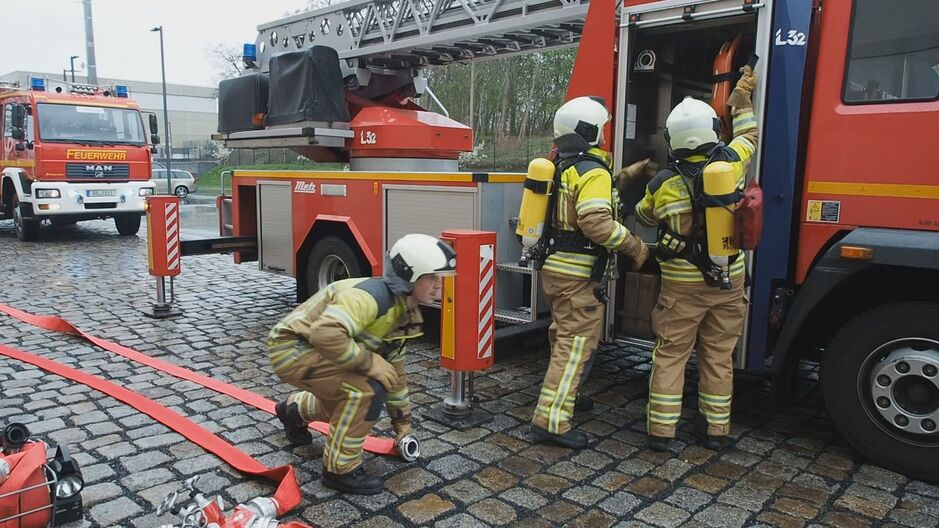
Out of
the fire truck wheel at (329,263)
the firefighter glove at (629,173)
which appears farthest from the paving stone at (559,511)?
the fire truck wheel at (329,263)

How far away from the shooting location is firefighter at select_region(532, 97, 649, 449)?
13.5ft

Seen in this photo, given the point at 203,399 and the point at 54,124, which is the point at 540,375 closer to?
the point at 203,399

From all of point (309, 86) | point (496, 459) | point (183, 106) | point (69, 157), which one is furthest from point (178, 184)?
point (183, 106)

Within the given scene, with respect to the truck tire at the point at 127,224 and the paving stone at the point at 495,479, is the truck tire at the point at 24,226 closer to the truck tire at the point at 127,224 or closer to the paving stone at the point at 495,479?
the truck tire at the point at 127,224

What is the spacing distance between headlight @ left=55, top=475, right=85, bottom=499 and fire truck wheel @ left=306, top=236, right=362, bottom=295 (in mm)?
3783

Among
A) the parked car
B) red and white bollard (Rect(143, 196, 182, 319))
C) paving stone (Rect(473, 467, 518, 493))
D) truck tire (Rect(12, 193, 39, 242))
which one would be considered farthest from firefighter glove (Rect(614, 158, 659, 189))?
the parked car

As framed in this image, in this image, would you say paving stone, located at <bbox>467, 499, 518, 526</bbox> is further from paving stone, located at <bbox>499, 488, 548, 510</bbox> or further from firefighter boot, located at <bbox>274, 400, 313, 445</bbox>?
firefighter boot, located at <bbox>274, 400, 313, 445</bbox>

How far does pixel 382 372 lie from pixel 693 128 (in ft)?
6.81

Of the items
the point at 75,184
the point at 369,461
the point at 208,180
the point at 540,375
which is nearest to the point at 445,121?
the point at 540,375

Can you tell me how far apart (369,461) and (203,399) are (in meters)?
1.61

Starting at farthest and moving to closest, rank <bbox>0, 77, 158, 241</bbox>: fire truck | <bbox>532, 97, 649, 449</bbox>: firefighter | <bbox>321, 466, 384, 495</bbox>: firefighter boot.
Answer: <bbox>0, 77, 158, 241</bbox>: fire truck < <bbox>532, 97, 649, 449</bbox>: firefighter < <bbox>321, 466, 384, 495</bbox>: firefighter boot

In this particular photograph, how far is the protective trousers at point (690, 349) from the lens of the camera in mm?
4023

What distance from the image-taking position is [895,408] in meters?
3.70

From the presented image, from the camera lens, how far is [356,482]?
3.52 meters
